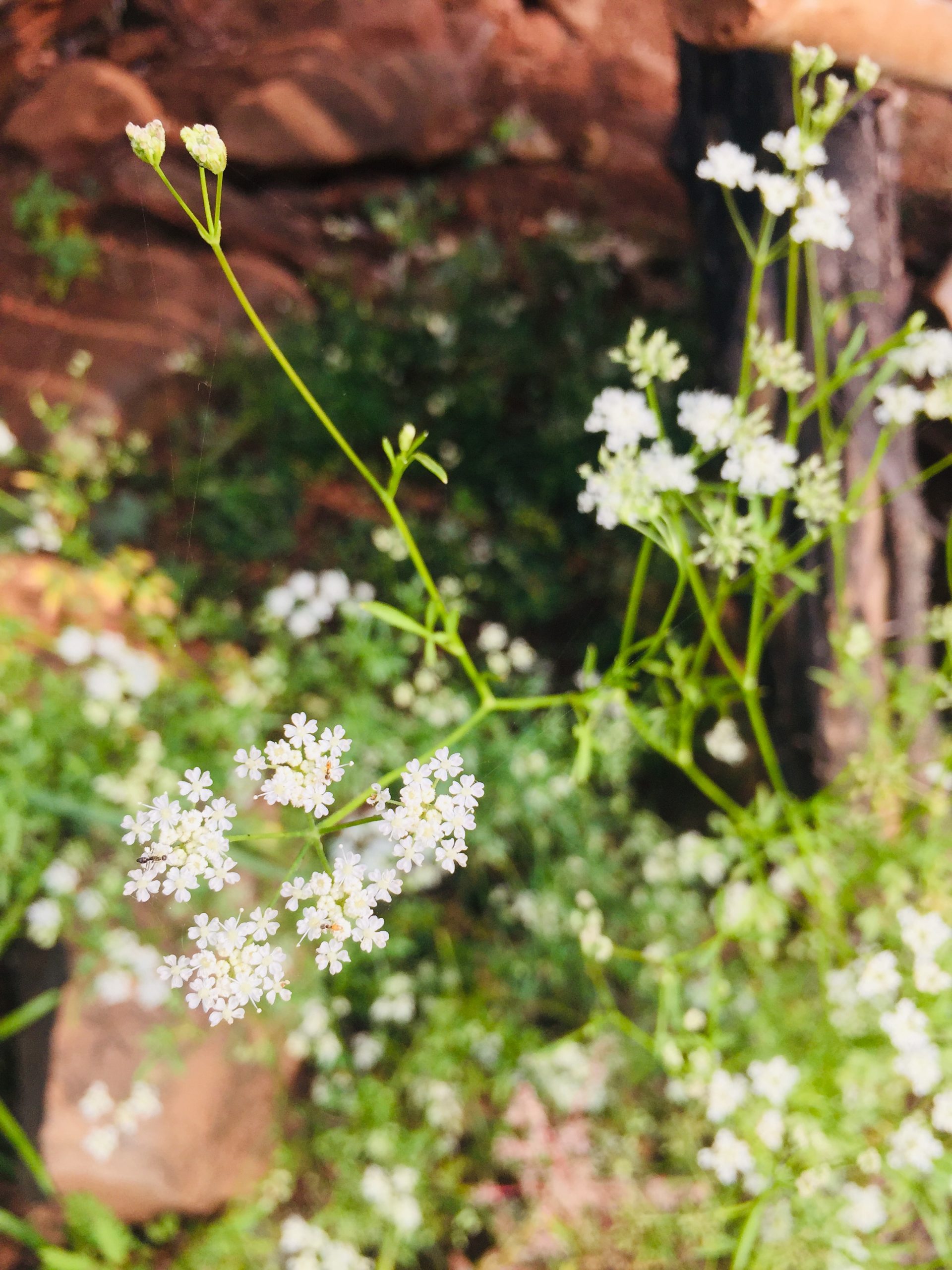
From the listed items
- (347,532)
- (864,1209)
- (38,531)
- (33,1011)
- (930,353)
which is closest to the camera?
(930,353)

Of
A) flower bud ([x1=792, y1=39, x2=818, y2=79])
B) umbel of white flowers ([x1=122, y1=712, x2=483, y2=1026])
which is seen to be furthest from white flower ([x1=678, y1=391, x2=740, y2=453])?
umbel of white flowers ([x1=122, y1=712, x2=483, y2=1026])

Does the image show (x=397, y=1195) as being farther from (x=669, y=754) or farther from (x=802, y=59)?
(x=802, y=59)

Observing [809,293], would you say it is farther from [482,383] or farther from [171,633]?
[171,633]

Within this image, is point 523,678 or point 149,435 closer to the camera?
point 523,678

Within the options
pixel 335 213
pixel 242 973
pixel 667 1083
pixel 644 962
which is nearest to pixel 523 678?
pixel 644 962

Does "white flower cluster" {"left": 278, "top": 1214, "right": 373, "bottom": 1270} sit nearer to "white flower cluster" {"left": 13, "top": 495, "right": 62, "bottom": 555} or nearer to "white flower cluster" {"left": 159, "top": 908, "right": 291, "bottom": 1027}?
"white flower cluster" {"left": 159, "top": 908, "right": 291, "bottom": 1027}

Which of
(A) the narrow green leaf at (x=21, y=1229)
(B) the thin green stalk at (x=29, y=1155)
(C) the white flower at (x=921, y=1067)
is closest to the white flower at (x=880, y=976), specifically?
(C) the white flower at (x=921, y=1067)

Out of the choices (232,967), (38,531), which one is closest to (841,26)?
(232,967)

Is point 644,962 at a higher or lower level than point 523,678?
lower
